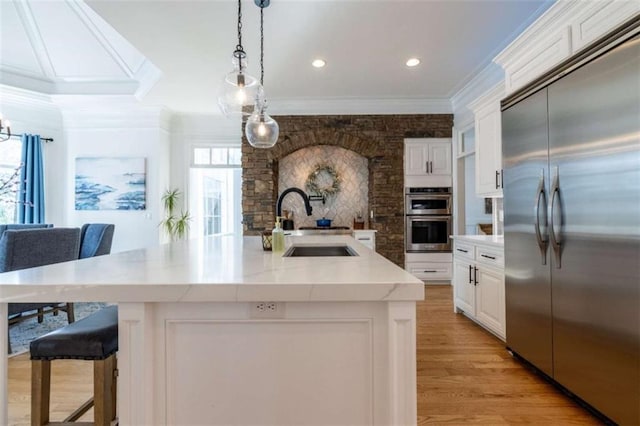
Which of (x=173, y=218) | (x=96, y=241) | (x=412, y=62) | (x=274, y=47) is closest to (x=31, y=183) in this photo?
(x=173, y=218)

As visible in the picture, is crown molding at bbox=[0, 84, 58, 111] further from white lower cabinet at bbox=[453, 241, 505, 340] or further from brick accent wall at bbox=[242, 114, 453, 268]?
white lower cabinet at bbox=[453, 241, 505, 340]

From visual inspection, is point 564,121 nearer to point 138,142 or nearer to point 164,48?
point 164,48

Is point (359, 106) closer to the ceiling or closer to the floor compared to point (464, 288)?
closer to the ceiling

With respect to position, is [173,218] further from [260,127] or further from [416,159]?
[416,159]

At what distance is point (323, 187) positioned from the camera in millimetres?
5879

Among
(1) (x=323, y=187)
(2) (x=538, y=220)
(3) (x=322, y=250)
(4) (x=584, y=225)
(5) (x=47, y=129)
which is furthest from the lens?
(1) (x=323, y=187)

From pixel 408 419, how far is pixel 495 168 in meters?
2.98

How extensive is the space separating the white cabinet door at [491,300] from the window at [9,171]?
670cm

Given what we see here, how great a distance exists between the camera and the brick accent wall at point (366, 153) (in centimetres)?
542

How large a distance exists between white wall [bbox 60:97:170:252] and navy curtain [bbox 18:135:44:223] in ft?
1.31

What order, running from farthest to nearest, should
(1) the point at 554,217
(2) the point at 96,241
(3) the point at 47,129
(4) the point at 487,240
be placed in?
(3) the point at 47,129
(2) the point at 96,241
(4) the point at 487,240
(1) the point at 554,217

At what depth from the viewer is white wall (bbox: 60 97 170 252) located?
579 centimetres

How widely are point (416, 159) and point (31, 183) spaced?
6287 millimetres

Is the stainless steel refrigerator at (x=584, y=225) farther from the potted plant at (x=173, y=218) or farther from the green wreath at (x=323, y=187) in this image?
the potted plant at (x=173, y=218)
